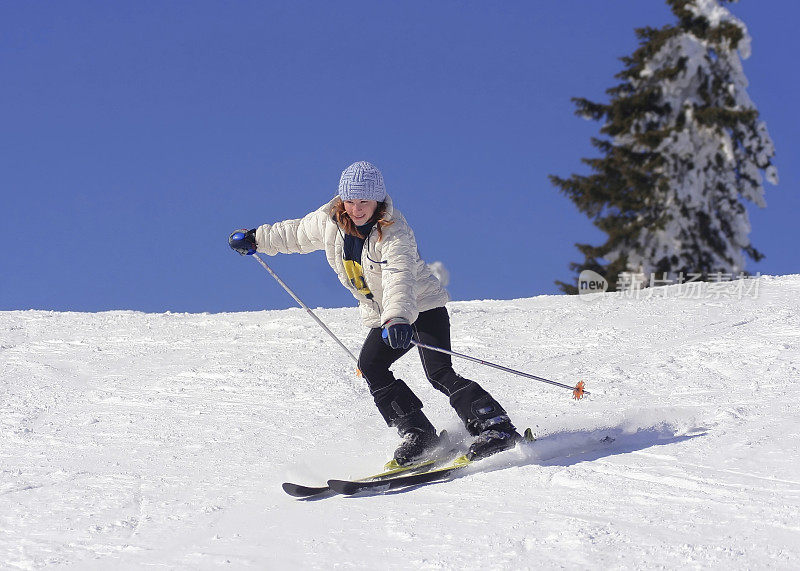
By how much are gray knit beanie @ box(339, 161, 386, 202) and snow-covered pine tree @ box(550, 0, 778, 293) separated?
18.2 m

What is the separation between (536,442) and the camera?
14.5 feet

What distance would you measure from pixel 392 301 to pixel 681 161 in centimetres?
1963

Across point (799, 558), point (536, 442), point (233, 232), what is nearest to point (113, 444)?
point (233, 232)

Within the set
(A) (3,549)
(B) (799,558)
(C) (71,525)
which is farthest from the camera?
(C) (71,525)

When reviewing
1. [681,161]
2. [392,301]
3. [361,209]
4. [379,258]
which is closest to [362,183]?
[361,209]

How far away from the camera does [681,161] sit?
71.6 ft

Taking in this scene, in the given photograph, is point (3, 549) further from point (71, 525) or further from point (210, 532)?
point (210, 532)

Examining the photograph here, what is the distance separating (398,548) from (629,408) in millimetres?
2870

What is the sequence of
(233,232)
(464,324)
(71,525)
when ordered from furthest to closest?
1. (464,324)
2. (233,232)
3. (71,525)

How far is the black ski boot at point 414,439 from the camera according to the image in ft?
14.5

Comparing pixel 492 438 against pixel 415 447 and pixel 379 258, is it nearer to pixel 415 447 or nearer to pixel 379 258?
pixel 415 447

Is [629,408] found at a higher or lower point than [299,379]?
lower

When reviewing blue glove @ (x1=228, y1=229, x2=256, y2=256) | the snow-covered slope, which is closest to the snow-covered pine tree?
the snow-covered slope

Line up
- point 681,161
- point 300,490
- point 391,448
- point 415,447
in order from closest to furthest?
point 300,490, point 415,447, point 391,448, point 681,161
